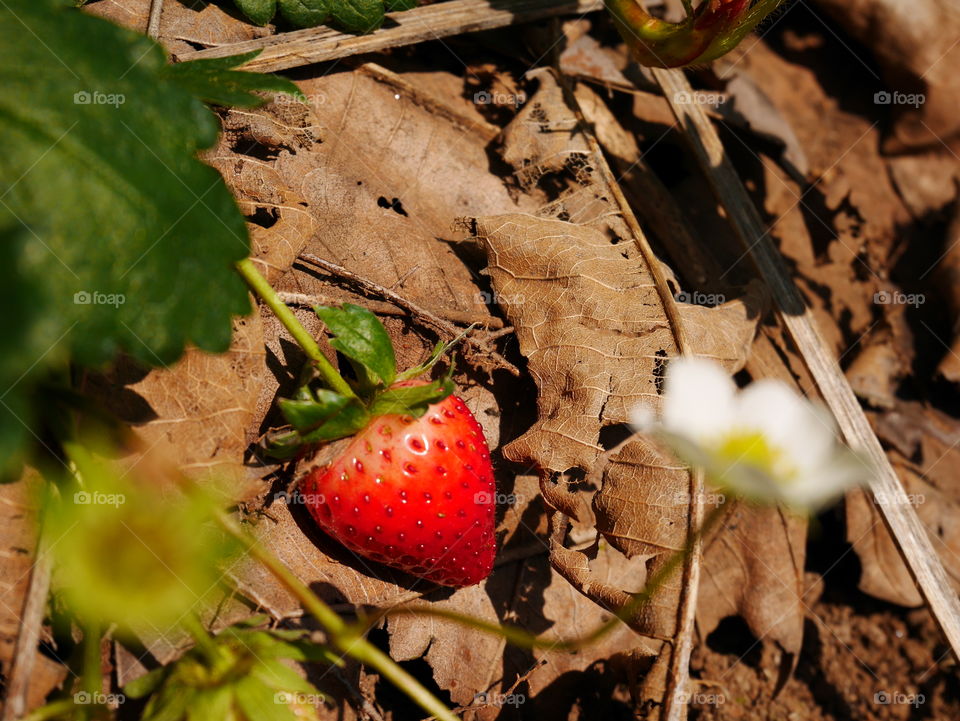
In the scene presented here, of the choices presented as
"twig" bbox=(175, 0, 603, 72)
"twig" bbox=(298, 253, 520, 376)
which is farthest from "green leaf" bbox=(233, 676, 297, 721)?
"twig" bbox=(175, 0, 603, 72)

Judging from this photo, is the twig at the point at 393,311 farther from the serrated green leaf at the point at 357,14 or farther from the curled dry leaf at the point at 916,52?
the curled dry leaf at the point at 916,52

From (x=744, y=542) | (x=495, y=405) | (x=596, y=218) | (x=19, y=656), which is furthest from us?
(x=744, y=542)

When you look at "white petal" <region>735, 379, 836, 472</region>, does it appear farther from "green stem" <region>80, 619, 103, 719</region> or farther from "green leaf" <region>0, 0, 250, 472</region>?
"green stem" <region>80, 619, 103, 719</region>

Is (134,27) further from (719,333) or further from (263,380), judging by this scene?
(719,333)

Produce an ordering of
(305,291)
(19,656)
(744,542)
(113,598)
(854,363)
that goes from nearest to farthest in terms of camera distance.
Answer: (19,656) < (113,598) < (305,291) < (744,542) < (854,363)

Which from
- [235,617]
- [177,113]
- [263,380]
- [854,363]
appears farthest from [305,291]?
[854,363]

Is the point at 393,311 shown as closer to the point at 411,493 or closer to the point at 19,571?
the point at 411,493

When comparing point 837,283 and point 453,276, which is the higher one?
point 837,283
